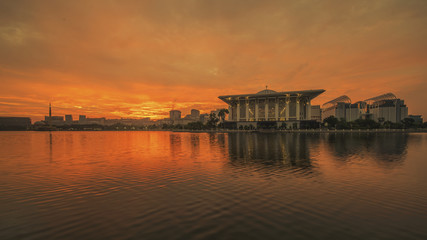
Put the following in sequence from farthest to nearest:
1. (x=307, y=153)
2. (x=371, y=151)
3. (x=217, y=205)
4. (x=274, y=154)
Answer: (x=371, y=151) → (x=307, y=153) → (x=274, y=154) → (x=217, y=205)

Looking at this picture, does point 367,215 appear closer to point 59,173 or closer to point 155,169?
point 155,169

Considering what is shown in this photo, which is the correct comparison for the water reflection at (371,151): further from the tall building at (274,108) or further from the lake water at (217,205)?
the tall building at (274,108)

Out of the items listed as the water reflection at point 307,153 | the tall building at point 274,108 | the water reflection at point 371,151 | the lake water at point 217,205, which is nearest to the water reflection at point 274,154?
the water reflection at point 307,153

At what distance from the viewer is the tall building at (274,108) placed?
159m

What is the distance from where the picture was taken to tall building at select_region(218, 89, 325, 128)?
159125 millimetres

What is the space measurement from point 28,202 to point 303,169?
20.9 meters

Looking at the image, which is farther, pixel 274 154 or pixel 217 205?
pixel 274 154

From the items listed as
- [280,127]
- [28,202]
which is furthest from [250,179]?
[280,127]

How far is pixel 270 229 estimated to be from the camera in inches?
334

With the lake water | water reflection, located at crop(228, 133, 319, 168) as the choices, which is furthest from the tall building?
the lake water

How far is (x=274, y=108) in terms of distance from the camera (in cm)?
17012

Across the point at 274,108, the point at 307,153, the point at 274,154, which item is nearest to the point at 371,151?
the point at 307,153

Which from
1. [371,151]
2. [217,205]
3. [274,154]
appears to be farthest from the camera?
[371,151]

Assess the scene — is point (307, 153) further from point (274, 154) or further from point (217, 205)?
point (217, 205)
